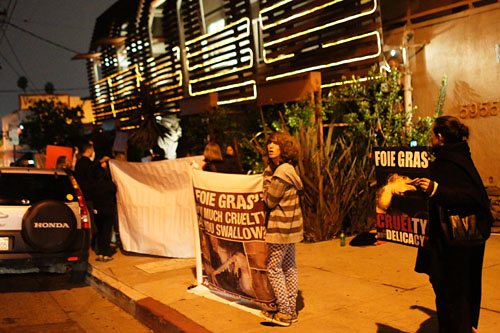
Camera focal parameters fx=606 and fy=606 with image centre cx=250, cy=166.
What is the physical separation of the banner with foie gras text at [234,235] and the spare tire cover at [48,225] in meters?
2.11

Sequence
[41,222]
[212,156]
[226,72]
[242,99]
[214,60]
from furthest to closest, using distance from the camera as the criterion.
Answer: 1. [214,60]
2. [226,72]
3. [242,99]
4. [212,156]
5. [41,222]

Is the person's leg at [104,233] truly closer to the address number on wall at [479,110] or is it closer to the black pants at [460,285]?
the address number on wall at [479,110]

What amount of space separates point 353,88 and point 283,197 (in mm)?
5292

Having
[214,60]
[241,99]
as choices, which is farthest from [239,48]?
[214,60]

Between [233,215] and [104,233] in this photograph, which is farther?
[104,233]

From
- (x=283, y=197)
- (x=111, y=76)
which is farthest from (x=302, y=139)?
(x=111, y=76)

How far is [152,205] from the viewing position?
963cm

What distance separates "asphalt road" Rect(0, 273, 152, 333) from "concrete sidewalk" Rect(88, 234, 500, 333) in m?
0.19

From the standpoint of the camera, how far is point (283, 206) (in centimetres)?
571

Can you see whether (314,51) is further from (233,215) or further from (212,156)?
(233,215)

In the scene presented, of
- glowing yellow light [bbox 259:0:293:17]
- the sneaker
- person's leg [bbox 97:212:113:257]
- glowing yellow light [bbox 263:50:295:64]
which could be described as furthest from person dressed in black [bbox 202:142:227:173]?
glowing yellow light [bbox 259:0:293:17]

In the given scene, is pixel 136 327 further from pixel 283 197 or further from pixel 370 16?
pixel 370 16

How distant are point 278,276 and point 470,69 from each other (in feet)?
22.1

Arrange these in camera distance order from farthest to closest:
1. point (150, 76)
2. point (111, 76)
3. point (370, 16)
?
point (111, 76)
point (150, 76)
point (370, 16)
